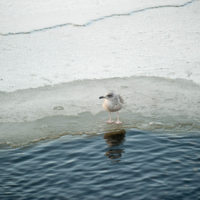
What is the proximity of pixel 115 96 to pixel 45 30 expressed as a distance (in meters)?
5.47

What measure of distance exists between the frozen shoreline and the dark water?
3025 millimetres

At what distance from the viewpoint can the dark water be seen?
4.75 m

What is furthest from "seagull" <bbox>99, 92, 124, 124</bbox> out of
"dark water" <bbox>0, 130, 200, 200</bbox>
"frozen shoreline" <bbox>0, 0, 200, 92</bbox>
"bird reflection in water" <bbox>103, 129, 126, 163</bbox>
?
"frozen shoreline" <bbox>0, 0, 200, 92</bbox>

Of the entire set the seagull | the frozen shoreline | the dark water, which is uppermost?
the frozen shoreline

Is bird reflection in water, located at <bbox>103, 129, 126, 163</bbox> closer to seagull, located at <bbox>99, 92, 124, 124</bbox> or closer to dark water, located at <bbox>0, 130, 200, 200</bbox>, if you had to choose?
dark water, located at <bbox>0, 130, 200, 200</bbox>

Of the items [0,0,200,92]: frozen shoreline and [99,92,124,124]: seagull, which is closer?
[99,92,124,124]: seagull

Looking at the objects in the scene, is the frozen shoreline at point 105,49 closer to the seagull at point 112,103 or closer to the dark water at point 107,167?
the seagull at point 112,103

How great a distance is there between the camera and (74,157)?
5.70m

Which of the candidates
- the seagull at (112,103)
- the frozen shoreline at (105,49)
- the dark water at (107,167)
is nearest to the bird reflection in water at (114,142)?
the dark water at (107,167)

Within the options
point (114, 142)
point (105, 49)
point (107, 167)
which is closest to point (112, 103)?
point (114, 142)

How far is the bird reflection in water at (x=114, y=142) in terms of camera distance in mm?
5703

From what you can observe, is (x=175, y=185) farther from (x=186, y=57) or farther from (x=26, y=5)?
(x=26, y=5)

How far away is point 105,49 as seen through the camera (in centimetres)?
1019

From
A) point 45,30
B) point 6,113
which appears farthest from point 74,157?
point 45,30
